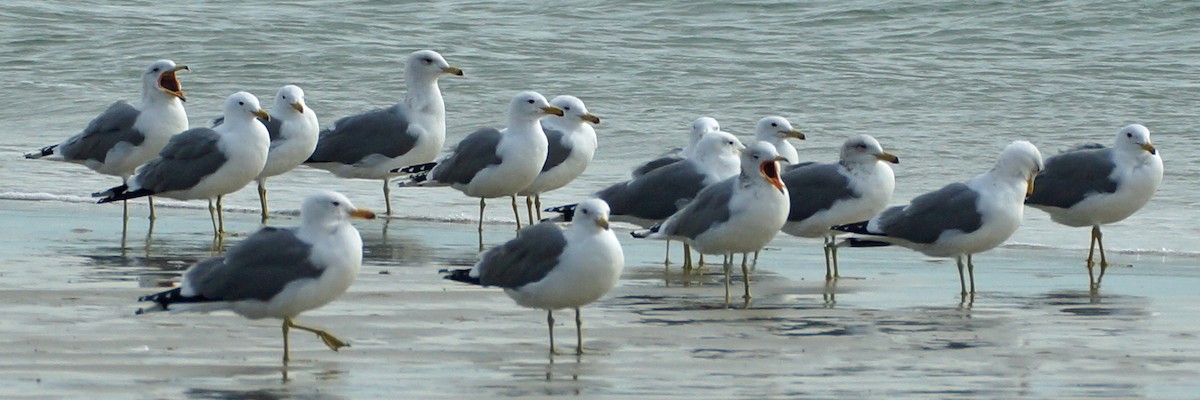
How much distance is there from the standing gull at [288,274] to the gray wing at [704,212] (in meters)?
2.42

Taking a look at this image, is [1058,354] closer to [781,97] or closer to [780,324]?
[780,324]

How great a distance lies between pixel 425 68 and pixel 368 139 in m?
0.72

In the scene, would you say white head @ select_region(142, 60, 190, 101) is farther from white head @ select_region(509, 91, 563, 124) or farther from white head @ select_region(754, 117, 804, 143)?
white head @ select_region(754, 117, 804, 143)

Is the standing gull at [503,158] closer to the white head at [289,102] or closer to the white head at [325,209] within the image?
the white head at [289,102]

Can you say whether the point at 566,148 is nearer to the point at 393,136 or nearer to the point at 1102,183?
the point at 393,136

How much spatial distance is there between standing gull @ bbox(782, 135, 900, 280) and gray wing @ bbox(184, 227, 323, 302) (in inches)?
149

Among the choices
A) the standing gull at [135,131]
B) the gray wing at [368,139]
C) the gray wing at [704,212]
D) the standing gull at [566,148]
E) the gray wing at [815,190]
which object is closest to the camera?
the gray wing at [704,212]

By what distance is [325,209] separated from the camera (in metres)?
7.62

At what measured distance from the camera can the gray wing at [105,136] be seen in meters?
13.1

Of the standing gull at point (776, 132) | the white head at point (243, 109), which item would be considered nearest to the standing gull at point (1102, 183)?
the standing gull at point (776, 132)

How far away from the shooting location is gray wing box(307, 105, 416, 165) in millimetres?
13766

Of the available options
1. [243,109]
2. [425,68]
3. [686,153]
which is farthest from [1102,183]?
[243,109]

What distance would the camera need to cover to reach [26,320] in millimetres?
8328

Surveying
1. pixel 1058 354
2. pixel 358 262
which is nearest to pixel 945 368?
pixel 1058 354
